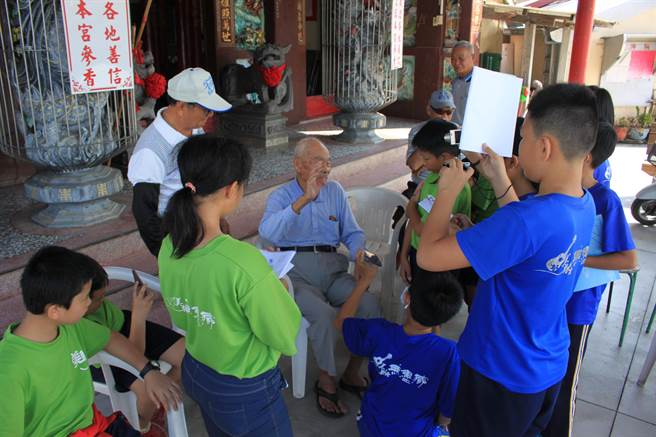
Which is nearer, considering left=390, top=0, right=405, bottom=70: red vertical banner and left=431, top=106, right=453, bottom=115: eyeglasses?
left=431, top=106, right=453, bottom=115: eyeglasses

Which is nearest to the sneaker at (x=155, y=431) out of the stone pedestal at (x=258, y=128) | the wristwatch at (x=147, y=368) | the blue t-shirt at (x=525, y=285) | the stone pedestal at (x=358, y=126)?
the wristwatch at (x=147, y=368)

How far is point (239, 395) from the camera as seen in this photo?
1430 millimetres

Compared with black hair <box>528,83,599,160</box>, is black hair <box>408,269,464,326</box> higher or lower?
lower

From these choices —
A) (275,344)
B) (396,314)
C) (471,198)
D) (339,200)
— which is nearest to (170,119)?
(339,200)

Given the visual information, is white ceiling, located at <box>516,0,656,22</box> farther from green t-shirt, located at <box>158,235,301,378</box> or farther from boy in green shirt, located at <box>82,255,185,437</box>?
green t-shirt, located at <box>158,235,301,378</box>

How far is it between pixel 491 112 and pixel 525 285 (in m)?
0.45

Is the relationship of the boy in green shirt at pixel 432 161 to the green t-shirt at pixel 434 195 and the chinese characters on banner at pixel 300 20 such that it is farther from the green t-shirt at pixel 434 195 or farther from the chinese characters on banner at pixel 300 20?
the chinese characters on banner at pixel 300 20

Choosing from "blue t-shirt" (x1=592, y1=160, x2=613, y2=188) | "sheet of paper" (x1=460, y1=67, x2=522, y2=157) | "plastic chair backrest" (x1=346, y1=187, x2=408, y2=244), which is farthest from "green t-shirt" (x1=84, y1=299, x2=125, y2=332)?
"blue t-shirt" (x1=592, y1=160, x2=613, y2=188)

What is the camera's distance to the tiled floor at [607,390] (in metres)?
2.17

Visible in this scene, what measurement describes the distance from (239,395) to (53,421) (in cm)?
47

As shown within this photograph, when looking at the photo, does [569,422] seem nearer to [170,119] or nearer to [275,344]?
[275,344]

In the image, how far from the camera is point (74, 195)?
310cm

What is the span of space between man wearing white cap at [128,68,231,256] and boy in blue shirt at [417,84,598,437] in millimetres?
1112

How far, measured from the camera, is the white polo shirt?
2.07 m
